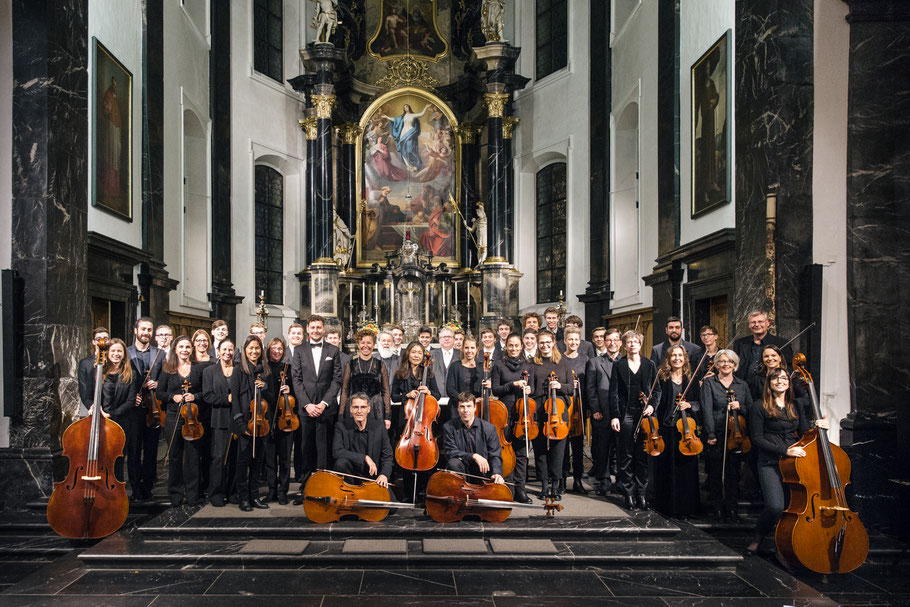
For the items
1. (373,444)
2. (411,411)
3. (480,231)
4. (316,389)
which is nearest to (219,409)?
(316,389)

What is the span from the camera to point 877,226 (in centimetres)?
654

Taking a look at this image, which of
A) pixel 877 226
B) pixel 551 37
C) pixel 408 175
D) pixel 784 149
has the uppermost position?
pixel 551 37

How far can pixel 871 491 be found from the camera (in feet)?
20.7

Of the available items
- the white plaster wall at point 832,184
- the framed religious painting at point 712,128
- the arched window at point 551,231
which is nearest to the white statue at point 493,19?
the arched window at point 551,231

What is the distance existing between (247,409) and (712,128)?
20.6 feet

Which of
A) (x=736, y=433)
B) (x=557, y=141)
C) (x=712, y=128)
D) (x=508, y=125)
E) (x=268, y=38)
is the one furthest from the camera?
(x=268, y=38)

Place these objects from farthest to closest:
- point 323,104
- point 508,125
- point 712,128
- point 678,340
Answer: point 508,125 → point 323,104 → point 712,128 → point 678,340

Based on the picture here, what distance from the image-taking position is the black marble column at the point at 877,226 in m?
6.43

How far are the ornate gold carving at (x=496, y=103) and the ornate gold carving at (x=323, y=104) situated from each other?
3.12 m

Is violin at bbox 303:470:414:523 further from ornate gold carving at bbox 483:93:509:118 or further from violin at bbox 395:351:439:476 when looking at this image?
ornate gold carving at bbox 483:93:509:118

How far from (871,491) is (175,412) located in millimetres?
5919

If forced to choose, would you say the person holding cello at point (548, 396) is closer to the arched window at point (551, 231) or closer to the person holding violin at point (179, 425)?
the person holding violin at point (179, 425)

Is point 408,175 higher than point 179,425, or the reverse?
point 408,175

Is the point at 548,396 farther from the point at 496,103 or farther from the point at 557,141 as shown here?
the point at 496,103
